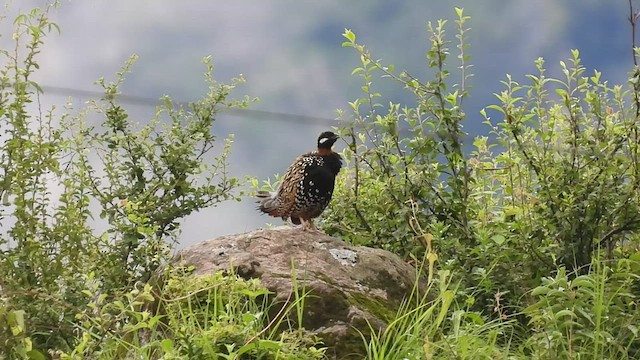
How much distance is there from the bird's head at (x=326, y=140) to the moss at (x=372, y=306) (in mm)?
1286

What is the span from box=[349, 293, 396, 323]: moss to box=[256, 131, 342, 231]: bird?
969 millimetres

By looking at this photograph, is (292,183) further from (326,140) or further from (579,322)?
(579,322)

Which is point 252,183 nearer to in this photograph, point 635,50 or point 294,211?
point 294,211

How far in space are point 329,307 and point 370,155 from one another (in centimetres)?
213

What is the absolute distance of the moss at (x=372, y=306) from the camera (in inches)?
154

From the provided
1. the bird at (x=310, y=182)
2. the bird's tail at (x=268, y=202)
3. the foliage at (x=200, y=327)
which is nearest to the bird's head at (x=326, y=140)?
the bird at (x=310, y=182)

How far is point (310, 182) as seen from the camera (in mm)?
4969

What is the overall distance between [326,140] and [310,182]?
29 cm

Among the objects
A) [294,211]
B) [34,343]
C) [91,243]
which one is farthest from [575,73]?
[34,343]

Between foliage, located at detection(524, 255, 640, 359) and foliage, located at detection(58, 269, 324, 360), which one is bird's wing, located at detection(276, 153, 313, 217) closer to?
foliage, located at detection(58, 269, 324, 360)

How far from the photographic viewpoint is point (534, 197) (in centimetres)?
522

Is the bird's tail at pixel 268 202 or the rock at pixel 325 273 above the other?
the bird's tail at pixel 268 202

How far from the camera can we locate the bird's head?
5090mm

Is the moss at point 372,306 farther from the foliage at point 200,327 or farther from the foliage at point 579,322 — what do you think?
the foliage at point 579,322
